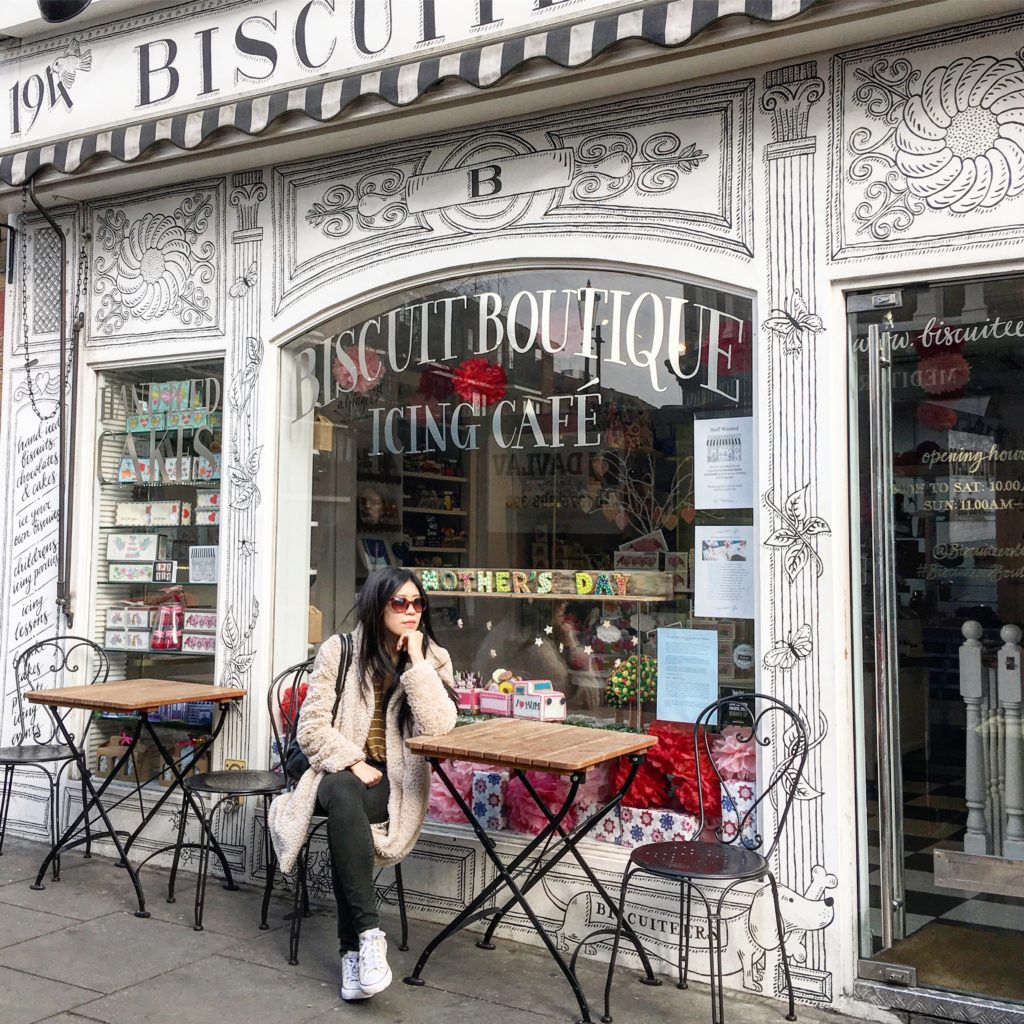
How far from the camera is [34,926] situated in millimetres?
4961

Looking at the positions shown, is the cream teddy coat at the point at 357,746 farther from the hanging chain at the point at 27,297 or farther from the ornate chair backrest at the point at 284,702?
the hanging chain at the point at 27,297

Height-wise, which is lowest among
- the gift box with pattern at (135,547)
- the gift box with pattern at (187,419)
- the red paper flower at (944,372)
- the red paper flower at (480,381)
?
the gift box with pattern at (135,547)

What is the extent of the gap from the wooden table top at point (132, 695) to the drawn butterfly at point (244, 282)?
2142 mm

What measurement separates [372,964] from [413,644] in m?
1.23

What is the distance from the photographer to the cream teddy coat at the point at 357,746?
4.38 m

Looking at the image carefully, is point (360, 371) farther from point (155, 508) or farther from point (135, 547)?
point (135, 547)

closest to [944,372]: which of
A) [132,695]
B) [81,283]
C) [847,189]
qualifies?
[847,189]

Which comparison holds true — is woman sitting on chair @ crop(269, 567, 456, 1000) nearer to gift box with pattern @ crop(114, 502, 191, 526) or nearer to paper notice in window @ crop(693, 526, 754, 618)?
paper notice in window @ crop(693, 526, 754, 618)

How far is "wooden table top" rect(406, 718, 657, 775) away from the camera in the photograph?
3.91 meters

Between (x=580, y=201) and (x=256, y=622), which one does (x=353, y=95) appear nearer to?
(x=580, y=201)

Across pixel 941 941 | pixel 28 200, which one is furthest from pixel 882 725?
pixel 28 200

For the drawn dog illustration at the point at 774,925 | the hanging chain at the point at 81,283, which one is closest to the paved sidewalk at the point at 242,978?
the drawn dog illustration at the point at 774,925

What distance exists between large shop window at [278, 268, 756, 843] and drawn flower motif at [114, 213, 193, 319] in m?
0.95

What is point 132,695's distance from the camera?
5.43 metres
